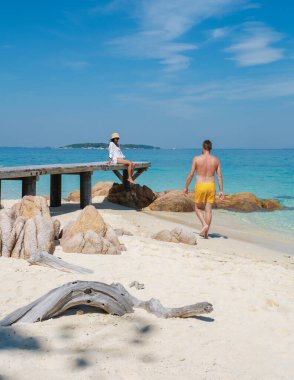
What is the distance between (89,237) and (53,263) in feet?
3.62

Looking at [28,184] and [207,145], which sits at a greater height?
[207,145]

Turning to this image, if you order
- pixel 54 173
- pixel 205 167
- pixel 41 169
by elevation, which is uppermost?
pixel 205 167

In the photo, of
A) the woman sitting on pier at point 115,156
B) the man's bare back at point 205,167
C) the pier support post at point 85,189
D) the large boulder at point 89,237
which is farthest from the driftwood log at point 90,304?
the woman sitting on pier at point 115,156

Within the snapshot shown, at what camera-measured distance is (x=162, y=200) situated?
43.5ft

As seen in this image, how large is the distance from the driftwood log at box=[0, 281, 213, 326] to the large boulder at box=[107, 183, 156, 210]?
9415 millimetres

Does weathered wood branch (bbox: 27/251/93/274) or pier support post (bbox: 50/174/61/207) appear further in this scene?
pier support post (bbox: 50/174/61/207)

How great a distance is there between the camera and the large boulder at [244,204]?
1450 cm

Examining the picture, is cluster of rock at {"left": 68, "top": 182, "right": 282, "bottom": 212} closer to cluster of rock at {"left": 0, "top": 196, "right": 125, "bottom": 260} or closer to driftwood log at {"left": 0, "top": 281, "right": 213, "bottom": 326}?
cluster of rock at {"left": 0, "top": 196, "right": 125, "bottom": 260}

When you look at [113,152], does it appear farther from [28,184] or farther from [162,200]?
[28,184]

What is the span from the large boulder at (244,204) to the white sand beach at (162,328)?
323 inches

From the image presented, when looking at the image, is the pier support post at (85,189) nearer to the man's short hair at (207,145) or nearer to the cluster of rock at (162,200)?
the cluster of rock at (162,200)

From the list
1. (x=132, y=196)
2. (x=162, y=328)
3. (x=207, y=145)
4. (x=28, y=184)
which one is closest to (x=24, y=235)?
(x=162, y=328)

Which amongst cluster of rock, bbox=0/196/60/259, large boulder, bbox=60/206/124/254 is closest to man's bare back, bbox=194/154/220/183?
large boulder, bbox=60/206/124/254

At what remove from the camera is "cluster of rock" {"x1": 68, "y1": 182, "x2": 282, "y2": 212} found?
43.1 feet
